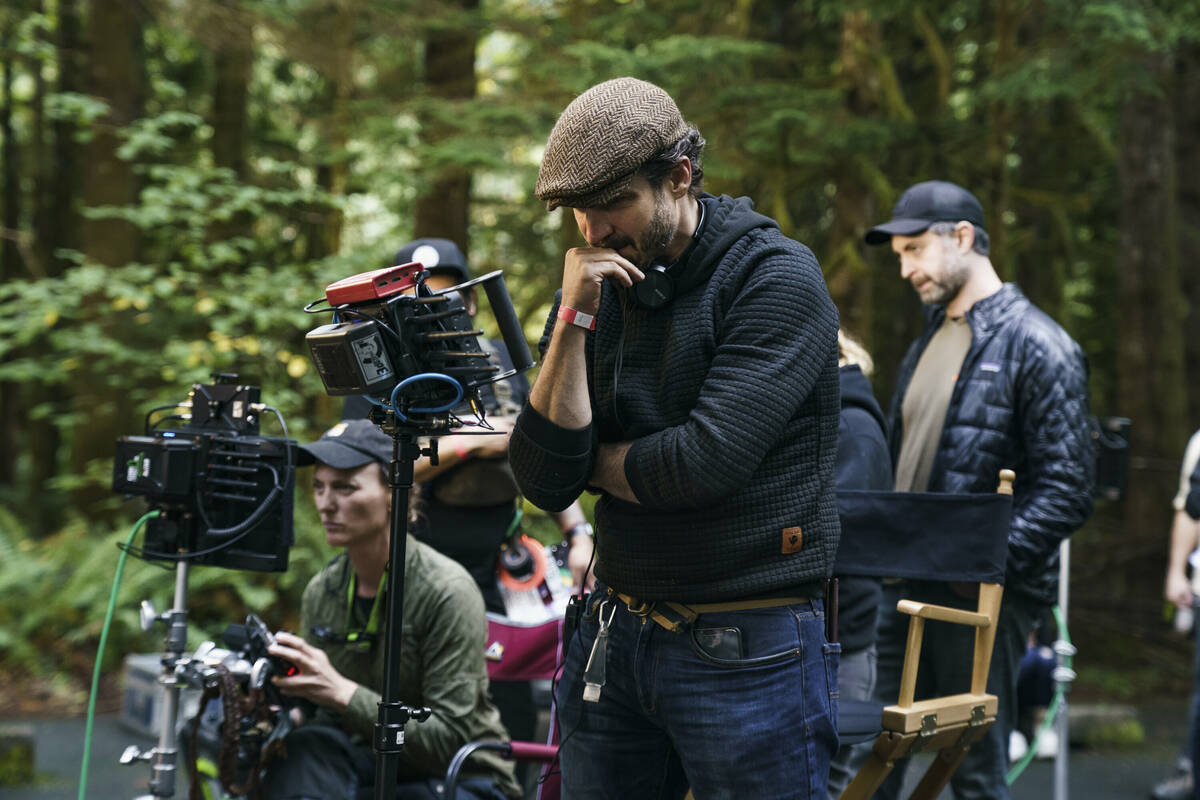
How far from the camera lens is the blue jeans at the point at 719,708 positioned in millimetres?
2213

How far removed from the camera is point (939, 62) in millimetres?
8672

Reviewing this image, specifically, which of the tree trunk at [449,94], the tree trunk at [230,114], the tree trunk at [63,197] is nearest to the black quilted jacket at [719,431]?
the tree trunk at [449,94]

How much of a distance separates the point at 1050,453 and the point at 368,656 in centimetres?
222

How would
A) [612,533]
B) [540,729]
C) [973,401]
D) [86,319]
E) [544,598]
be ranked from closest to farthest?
1. [612,533]
2. [973,401]
3. [544,598]
4. [540,729]
5. [86,319]

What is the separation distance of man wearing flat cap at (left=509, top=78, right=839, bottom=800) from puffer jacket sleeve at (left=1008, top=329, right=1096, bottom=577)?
1770 mm

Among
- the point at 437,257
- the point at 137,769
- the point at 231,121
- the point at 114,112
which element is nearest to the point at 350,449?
the point at 437,257

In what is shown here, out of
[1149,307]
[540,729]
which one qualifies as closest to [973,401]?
[540,729]

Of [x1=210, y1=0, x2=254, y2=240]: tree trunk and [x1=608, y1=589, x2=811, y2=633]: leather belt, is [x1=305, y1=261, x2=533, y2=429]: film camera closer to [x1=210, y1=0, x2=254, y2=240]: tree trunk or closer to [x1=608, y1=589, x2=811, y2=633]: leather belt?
[x1=608, y1=589, x2=811, y2=633]: leather belt

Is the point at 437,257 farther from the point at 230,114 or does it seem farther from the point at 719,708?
the point at 230,114

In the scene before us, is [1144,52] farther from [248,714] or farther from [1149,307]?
[248,714]

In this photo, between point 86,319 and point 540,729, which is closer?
point 540,729

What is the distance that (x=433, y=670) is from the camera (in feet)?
11.7

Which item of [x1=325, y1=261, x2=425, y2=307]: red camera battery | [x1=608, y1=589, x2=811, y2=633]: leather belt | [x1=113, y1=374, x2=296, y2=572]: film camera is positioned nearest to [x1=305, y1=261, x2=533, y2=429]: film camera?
[x1=325, y1=261, x2=425, y2=307]: red camera battery

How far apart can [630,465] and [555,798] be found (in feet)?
2.99
